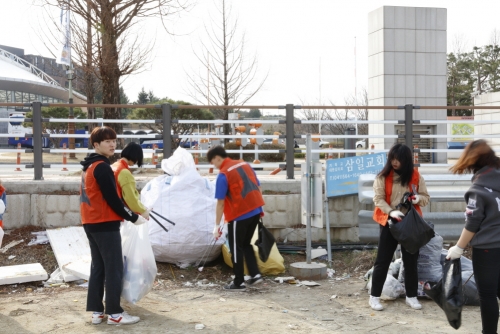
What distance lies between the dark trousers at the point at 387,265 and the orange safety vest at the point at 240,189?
144cm

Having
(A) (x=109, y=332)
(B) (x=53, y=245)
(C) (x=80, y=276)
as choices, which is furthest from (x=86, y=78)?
(A) (x=109, y=332)

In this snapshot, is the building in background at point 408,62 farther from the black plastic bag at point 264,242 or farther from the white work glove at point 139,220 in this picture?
the white work glove at point 139,220

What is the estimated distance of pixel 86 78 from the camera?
60.4 feet

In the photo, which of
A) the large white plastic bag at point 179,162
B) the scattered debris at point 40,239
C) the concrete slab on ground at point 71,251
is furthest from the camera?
the scattered debris at point 40,239

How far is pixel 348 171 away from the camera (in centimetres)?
805

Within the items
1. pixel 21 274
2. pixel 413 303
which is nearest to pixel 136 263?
pixel 21 274

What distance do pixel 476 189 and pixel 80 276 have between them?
4.28 metres

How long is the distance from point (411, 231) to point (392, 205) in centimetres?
37

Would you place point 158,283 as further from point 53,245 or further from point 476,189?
point 476,189

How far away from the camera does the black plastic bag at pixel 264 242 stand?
6680 mm

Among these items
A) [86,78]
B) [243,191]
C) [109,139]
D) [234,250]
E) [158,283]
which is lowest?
[158,283]

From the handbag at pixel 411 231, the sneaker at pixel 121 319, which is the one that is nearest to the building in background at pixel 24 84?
the sneaker at pixel 121 319

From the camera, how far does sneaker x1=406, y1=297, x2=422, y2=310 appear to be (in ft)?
18.5

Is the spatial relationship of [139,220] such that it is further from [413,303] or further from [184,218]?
[413,303]
